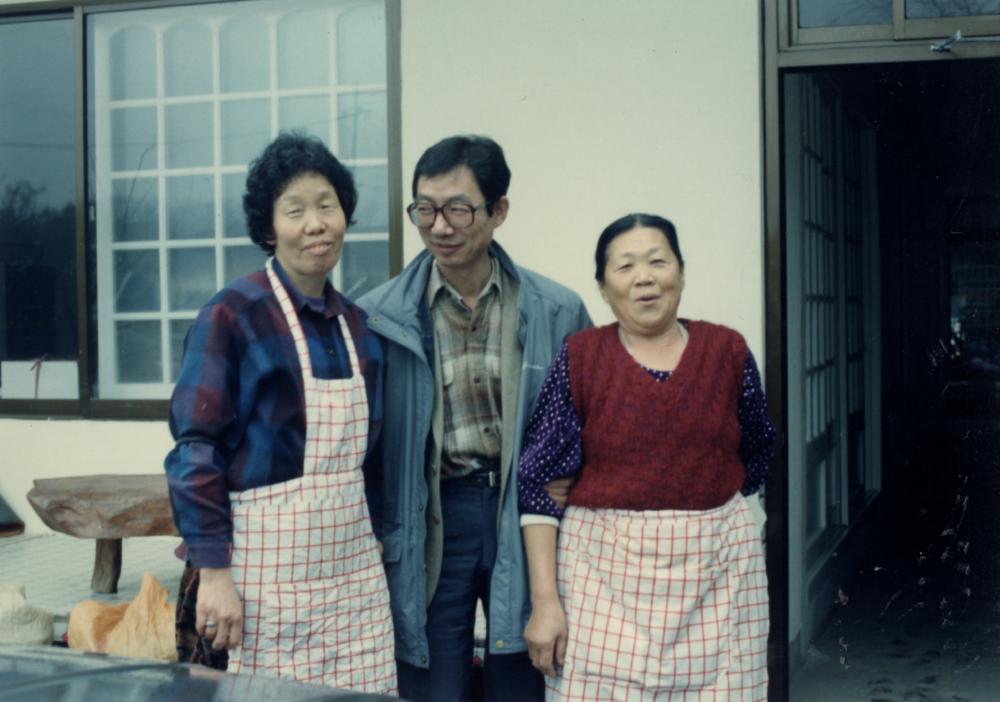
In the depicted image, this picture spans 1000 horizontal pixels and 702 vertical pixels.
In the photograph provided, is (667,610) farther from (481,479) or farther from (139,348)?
(139,348)

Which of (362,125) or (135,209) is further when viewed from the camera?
(135,209)

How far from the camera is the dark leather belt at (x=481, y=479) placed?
282 centimetres

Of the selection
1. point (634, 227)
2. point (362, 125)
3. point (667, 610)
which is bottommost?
point (667, 610)

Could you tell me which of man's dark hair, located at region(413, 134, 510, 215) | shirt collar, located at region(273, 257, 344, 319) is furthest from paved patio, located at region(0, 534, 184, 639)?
man's dark hair, located at region(413, 134, 510, 215)

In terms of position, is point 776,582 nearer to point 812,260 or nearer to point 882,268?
point 812,260

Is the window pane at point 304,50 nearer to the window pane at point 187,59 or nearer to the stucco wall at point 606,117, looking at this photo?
the window pane at point 187,59

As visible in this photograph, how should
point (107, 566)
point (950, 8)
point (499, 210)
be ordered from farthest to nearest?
point (107, 566)
point (950, 8)
point (499, 210)

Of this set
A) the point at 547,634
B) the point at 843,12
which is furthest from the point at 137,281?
the point at 547,634

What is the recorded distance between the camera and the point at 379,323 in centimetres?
279

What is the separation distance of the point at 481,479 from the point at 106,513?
270cm

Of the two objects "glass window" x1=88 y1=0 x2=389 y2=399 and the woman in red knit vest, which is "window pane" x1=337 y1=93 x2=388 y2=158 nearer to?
"glass window" x1=88 y1=0 x2=389 y2=399

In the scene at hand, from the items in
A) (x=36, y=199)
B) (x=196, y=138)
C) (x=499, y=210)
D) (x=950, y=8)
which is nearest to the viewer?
(x=499, y=210)

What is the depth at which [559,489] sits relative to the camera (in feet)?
8.67

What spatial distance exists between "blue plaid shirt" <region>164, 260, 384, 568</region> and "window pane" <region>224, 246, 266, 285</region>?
311 centimetres
